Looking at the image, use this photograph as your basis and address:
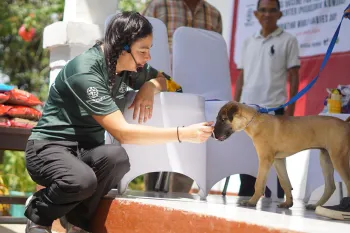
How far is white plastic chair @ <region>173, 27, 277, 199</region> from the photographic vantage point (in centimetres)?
430

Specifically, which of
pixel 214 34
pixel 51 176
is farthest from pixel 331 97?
pixel 51 176

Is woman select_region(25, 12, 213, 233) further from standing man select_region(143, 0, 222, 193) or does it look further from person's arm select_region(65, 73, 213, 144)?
standing man select_region(143, 0, 222, 193)

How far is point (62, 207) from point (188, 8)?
298 centimetres

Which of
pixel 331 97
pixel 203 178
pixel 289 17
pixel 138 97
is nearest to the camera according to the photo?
pixel 138 97

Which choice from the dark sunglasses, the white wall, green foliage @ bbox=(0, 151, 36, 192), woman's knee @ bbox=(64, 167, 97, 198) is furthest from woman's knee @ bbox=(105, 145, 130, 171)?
green foliage @ bbox=(0, 151, 36, 192)

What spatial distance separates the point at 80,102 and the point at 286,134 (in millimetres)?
1233

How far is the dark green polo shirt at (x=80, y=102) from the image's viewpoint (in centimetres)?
318

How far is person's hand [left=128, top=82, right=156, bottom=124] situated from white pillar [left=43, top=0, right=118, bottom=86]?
1.38 metres

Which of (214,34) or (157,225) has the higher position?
(214,34)

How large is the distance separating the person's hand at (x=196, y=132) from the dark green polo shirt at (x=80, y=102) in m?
0.40

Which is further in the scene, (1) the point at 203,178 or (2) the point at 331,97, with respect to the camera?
(2) the point at 331,97

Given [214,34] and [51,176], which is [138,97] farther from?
[214,34]

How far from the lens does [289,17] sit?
6.43 m

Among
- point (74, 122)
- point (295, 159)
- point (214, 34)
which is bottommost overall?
point (295, 159)
